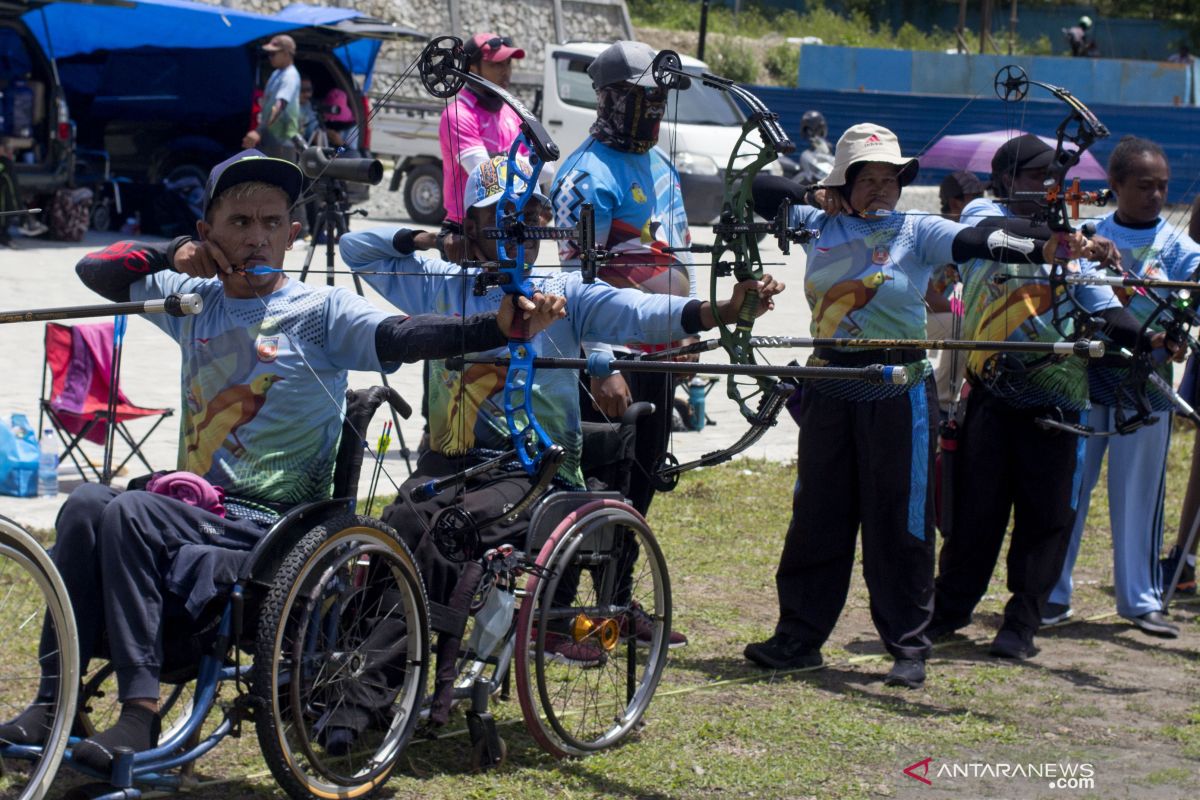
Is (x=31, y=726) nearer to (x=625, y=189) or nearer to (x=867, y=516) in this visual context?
(x=625, y=189)

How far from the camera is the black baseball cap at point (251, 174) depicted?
381 centimetres

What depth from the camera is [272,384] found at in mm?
3826

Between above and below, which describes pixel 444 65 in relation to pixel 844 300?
above

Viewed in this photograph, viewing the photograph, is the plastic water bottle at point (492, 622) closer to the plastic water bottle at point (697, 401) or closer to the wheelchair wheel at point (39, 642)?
the wheelchair wheel at point (39, 642)

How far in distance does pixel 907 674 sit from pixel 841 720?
0.49 m

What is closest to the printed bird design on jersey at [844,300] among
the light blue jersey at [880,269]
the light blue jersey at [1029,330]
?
the light blue jersey at [880,269]

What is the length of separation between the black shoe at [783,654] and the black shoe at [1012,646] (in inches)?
28.8

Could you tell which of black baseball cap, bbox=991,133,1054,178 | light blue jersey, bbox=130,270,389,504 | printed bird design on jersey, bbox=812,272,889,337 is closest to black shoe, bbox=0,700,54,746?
light blue jersey, bbox=130,270,389,504

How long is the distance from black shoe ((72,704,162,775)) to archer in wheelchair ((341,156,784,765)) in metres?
0.75

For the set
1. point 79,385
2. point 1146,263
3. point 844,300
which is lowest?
point 79,385

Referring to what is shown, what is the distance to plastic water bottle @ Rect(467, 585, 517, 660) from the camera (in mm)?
4051

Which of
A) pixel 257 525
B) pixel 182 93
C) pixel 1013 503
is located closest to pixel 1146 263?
pixel 1013 503

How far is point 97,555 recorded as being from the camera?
3.45m

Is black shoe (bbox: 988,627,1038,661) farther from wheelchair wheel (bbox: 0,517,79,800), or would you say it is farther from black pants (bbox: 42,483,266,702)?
wheelchair wheel (bbox: 0,517,79,800)
